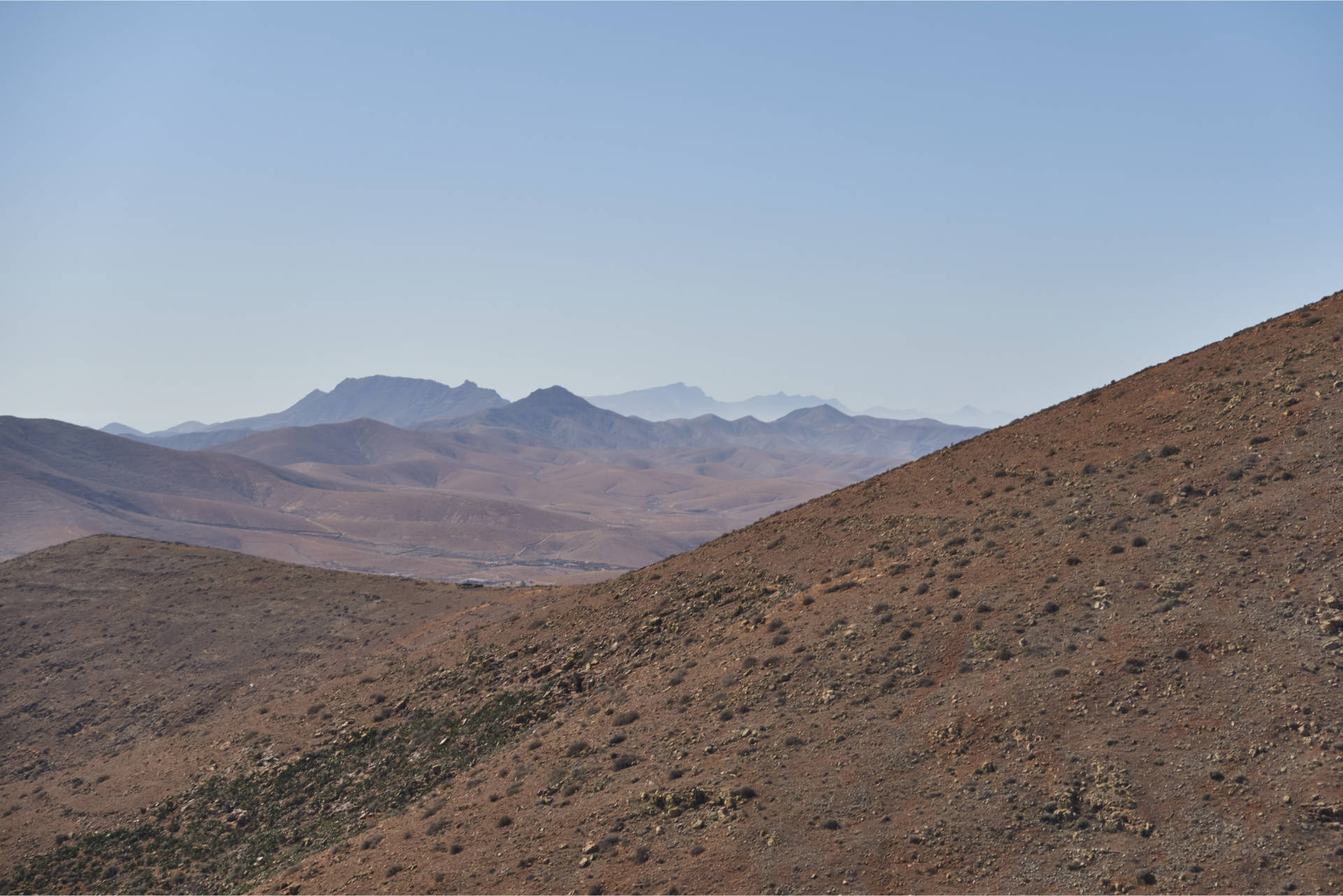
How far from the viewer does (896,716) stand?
75.3ft

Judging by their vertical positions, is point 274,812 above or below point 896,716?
below

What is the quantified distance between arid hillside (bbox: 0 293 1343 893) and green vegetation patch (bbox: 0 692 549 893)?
15cm

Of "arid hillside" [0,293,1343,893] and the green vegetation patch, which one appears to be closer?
"arid hillside" [0,293,1343,893]

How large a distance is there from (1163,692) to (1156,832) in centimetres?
412

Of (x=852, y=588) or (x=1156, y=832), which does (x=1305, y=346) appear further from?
(x=1156, y=832)

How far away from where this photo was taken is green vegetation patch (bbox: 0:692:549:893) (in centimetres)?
2838

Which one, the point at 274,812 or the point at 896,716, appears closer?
the point at 896,716

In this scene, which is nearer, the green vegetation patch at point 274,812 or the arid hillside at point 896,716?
the arid hillside at point 896,716

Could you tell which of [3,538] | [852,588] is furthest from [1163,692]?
[3,538]

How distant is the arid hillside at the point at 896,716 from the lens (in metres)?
18.4

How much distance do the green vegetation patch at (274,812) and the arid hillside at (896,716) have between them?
15 centimetres

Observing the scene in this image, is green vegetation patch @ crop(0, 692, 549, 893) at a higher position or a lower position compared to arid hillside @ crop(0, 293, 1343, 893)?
lower

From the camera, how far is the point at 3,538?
174 meters

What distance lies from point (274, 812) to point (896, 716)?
22144 millimetres
